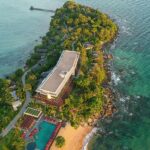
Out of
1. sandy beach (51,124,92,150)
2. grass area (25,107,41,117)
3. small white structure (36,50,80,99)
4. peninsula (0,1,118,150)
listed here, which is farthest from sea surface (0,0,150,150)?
grass area (25,107,41,117)

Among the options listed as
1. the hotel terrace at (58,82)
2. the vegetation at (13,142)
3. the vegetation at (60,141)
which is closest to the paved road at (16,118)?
the vegetation at (13,142)

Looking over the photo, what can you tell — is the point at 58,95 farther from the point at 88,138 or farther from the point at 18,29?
the point at 18,29

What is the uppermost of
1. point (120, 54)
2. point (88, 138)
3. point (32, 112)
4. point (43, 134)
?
point (120, 54)

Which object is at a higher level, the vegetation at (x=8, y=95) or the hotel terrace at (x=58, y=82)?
the hotel terrace at (x=58, y=82)

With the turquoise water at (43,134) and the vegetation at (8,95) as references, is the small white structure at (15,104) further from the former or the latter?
the turquoise water at (43,134)

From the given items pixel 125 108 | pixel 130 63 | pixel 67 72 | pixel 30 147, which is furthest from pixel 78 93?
pixel 130 63

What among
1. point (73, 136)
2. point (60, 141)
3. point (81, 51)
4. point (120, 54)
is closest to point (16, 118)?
point (60, 141)
